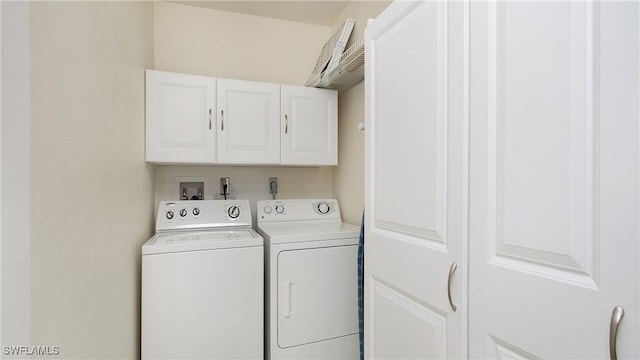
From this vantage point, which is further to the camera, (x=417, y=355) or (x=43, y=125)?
(x=417, y=355)

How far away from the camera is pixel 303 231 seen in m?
1.97

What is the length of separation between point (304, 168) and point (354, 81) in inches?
32.7

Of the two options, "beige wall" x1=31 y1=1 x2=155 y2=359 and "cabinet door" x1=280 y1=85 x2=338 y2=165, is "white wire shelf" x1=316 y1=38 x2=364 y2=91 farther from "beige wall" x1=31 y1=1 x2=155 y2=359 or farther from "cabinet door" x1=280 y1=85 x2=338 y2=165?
"beige wall" x1=31 y1=1 x2=155 y2=359

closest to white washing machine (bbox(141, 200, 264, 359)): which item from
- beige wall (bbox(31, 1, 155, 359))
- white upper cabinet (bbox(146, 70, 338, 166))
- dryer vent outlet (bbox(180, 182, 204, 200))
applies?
beige wall (bbox(31, 1, 155, 359))

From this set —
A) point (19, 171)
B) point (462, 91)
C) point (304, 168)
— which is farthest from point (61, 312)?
point (304, 168)

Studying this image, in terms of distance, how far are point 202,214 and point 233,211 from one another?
21 cm

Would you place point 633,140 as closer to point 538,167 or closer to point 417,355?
point 538,167

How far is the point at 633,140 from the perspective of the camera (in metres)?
0.50

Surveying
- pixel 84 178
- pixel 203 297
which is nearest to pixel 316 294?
pixel 203 297

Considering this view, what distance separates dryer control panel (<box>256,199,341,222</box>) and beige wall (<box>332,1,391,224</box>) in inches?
4.3

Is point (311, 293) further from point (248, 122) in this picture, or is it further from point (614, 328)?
point (614, 328)

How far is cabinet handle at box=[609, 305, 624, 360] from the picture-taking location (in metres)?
0.51

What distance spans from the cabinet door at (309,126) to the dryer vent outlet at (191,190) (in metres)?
0.68

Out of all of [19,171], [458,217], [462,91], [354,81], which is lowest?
[458,217]
